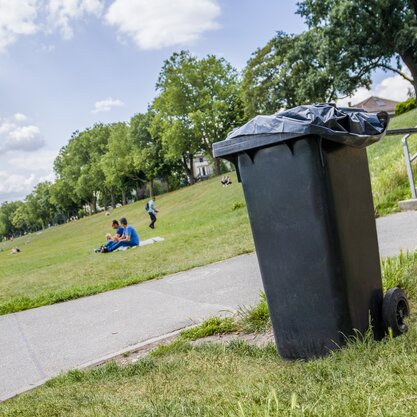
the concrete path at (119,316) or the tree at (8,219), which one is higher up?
the tree at (8,219)

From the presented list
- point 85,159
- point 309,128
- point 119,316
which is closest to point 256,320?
point 309,128

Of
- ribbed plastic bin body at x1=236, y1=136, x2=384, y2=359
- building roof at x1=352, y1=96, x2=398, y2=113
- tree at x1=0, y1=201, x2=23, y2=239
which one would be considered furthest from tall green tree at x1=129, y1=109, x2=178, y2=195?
tree at x1=0, y1=201, x2=23, y2=239

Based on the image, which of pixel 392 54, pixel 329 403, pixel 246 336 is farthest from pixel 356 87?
pixel 329 403

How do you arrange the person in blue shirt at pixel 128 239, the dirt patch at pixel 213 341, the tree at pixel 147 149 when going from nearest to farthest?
1. the dirt patch at pixel 213 341
2. the person in blue shirt at pixel 128 239
3. the tree at pixel 147 149

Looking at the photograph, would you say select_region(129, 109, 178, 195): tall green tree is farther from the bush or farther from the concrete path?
the concrete path

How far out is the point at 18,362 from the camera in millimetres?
4652

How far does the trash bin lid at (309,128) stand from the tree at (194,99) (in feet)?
156

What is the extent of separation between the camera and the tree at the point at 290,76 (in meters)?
29.8

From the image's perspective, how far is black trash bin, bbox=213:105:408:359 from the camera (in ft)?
9.46

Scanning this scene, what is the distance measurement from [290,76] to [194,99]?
1583 cm

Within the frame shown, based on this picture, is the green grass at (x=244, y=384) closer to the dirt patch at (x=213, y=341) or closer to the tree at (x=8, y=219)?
the dirt patch at (x=213, y=341)

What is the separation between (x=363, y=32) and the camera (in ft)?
90.6

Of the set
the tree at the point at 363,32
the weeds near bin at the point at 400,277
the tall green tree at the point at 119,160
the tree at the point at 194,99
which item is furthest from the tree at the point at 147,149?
the weeds near bin at the point at 400,277

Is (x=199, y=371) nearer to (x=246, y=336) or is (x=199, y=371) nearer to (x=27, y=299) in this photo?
(x=246, y=336)
